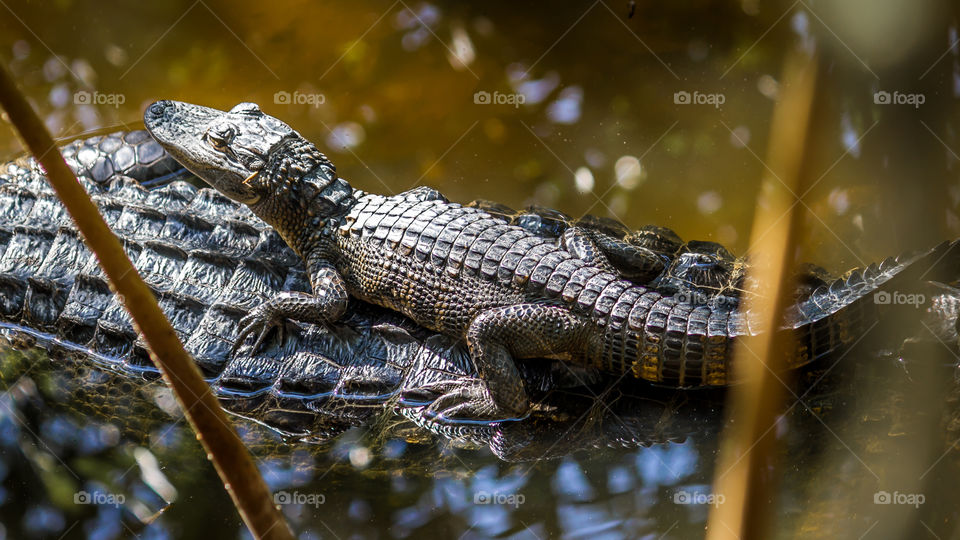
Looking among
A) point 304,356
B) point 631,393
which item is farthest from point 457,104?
point 631,393

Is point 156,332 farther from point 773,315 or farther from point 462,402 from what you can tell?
point 462,402

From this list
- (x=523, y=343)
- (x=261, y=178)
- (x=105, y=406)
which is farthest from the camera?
(x=261, y=178)

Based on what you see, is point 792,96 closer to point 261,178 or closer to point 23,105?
point 23,105

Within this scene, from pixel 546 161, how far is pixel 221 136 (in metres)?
2.09

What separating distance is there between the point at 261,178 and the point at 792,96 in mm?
3436

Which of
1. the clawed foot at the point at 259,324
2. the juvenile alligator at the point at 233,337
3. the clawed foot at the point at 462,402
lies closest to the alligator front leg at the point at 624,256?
the juvenile alligator at the point at 233,337

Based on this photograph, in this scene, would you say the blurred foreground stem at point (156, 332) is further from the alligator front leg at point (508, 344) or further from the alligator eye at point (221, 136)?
the alligator eye at point (221, 136)

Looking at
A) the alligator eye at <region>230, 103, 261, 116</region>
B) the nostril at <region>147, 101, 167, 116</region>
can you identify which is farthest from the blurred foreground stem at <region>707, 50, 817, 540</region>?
→ the nostril at <region>147, 101, 167, 116</region>

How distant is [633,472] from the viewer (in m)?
3.00

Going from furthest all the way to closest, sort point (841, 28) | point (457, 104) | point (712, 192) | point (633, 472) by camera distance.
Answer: point (457, 104) < point (712, 192) < point (633, 472) < point (841, 28)

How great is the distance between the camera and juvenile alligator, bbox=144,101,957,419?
123 inches

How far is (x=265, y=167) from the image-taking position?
3.96m

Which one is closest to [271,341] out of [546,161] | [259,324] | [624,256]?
[259,324]

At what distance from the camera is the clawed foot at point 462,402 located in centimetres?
328
